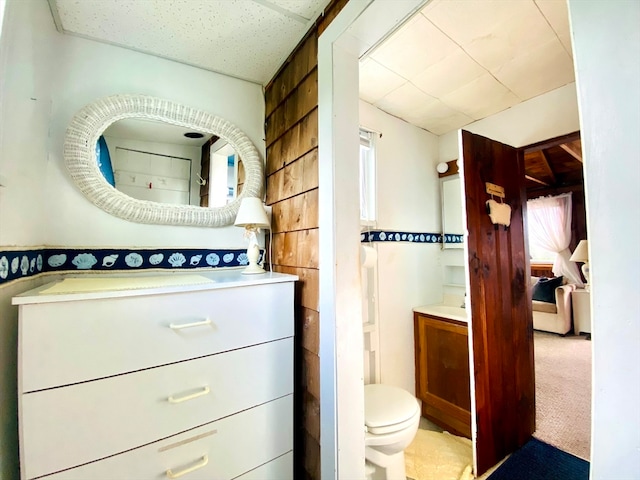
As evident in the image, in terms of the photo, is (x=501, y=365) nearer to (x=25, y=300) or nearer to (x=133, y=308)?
(x=133, y=308)

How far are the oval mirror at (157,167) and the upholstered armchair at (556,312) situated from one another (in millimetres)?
4570

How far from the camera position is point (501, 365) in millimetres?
1533

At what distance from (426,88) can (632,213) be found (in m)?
1.71

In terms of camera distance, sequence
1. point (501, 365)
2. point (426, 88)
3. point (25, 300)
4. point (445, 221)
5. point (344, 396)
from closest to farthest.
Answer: point (25, 300), point (344, 396), point (501, 365), point (426, 88), point (445, 221)

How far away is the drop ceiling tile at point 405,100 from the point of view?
176 cm

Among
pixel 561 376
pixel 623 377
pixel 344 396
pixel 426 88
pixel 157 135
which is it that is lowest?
pixel 561 376

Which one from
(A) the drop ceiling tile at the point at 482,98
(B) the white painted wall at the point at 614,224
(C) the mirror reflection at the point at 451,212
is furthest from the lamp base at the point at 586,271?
(A) the drop ceiling tile at the point at 482,98

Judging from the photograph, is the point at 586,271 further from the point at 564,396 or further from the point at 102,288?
the point at 102,288

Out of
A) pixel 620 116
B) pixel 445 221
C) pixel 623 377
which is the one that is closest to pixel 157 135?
pixel 620 116

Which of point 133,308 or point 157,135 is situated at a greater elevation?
point 157,135

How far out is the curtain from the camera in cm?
490

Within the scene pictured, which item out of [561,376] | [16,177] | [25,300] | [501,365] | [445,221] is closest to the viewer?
[25,300]

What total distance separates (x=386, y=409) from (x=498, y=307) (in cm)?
92

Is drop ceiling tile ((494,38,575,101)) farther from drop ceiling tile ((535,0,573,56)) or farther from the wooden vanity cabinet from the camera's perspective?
the wooden vanity cabinet
